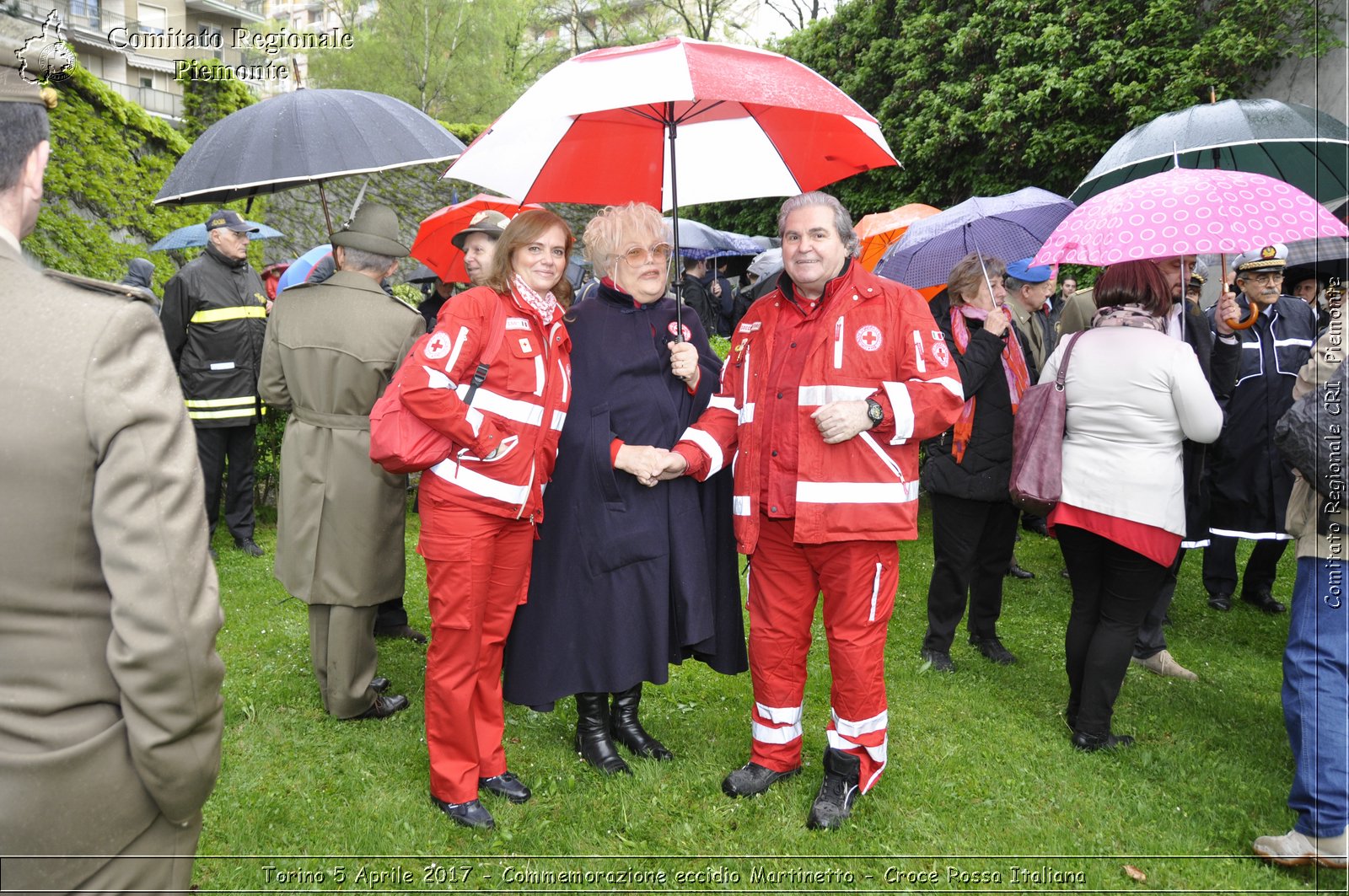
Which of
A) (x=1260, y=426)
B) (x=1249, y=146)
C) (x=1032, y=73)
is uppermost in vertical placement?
(x=1032, y=73)

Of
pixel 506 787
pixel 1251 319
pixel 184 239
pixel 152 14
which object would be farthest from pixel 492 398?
pixel 152 14

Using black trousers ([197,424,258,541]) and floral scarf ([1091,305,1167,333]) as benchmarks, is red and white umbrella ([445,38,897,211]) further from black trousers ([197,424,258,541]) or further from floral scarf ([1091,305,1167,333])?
black trousers ([197,424,258,541])

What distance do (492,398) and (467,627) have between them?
83 cm

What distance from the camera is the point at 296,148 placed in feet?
13.1

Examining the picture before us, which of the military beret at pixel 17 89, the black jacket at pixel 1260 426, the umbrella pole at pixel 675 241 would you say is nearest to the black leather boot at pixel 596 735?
the umbrella pole at pixel 675 241

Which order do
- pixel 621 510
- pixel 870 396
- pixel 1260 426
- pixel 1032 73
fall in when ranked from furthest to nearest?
pixel 1032 73 < pixel 1260 426 < pixel 621 510 < pixel 870 396

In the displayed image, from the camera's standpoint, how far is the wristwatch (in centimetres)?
330

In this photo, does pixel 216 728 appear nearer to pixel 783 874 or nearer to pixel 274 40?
pixel 783 874

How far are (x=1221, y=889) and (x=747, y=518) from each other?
6.64 feet

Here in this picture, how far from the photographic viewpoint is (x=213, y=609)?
1.64 m

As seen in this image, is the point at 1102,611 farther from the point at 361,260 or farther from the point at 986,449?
the point at 361,260

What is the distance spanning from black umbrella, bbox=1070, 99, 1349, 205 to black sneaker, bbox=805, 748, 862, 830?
3065mm

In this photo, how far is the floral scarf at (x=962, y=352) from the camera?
493 centimetres

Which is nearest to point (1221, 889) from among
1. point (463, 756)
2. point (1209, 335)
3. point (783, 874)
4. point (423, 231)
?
point (783, 874)
